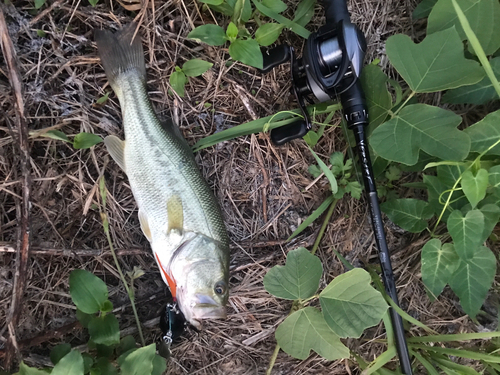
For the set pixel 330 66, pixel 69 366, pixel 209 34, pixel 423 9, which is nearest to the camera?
pixel 69 366

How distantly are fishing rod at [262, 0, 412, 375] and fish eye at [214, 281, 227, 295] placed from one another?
0.99m

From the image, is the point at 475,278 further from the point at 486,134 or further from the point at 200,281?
the point at 200,281

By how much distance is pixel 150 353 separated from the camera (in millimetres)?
1922

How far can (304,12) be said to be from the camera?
2.41 m

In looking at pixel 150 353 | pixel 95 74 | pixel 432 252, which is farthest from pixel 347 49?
pixel 150 353

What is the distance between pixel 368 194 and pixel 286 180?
0.61 metres

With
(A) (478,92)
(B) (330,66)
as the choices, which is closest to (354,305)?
(B) (330,66)

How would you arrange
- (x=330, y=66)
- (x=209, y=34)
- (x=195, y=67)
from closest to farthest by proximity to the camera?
(x=330, y=66) → (x=209, y=34) → (x=195, y=67)

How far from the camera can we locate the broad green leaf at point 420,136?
2.02m

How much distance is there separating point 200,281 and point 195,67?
1385 millimetres

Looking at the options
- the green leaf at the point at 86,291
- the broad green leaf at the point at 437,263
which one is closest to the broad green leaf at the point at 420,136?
the broad green leaf at the point at 437,263

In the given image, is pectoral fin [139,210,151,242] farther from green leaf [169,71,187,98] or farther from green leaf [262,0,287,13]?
green leaf [262,0,287,13]

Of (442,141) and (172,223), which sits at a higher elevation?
(442,141)

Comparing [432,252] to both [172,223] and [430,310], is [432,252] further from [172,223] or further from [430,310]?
[172,223]
